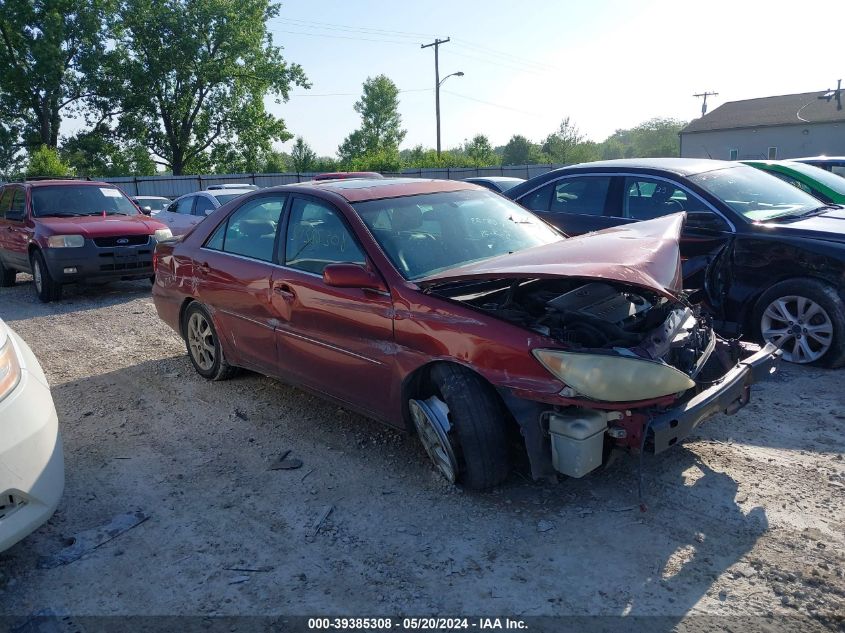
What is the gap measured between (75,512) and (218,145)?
4265 cm

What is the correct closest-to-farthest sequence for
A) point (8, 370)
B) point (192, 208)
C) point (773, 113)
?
point (8, 370) → point (192, 208) → point (773, 113)

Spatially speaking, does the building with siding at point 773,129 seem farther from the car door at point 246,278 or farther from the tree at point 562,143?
the car door at point 246,278

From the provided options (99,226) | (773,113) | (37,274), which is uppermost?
(773,113)

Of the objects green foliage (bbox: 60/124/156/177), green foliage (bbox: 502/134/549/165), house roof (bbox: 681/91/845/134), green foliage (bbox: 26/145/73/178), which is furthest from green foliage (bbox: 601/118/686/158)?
green foliage (bbox: 26/145/73/178)

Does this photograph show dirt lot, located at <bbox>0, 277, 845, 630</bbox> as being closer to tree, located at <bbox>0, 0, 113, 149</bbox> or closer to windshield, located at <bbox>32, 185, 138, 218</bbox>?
windshield, located at <bbox>32, 185, 138, 218</bbox>

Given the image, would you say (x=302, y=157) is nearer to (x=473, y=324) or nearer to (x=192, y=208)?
(x=192, y=208)

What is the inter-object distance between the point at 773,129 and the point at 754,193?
4500 centimetres

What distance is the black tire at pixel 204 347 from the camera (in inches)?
212

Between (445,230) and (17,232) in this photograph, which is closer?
(445,230)

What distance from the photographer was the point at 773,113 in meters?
45.5

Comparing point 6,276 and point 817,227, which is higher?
point 817,227

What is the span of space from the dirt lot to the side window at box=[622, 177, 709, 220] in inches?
75.8

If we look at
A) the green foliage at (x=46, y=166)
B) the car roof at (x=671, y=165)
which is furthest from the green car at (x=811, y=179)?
the green foliage at (x=46, y=166)

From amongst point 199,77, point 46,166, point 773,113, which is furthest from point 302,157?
point 773,113
